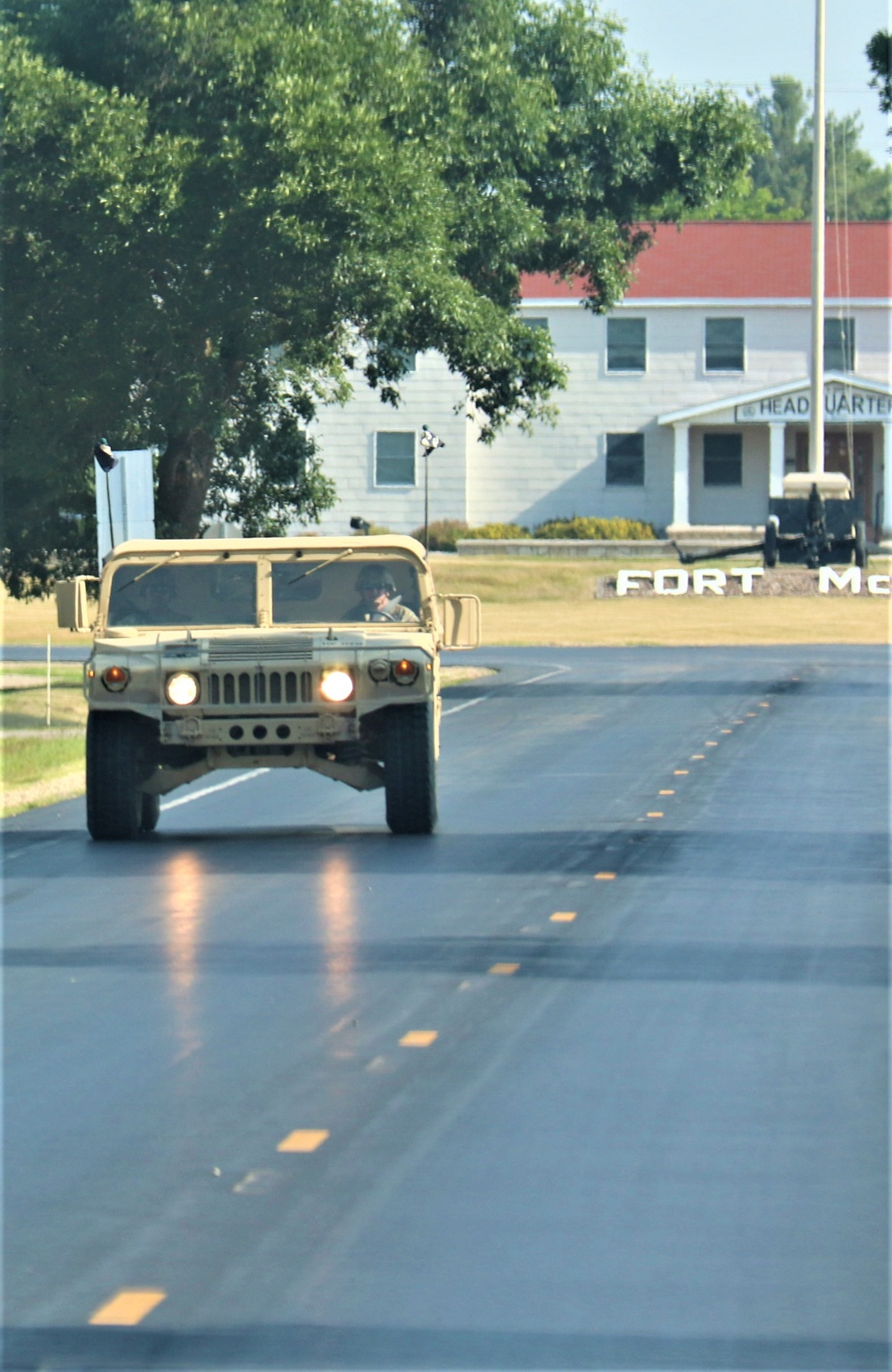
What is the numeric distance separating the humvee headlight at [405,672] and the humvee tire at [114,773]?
175 centimetres

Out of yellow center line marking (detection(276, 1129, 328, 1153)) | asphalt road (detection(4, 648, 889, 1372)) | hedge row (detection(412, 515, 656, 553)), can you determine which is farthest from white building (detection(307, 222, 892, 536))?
yellow center line marking (detection(276, 1129, 328, 1153))

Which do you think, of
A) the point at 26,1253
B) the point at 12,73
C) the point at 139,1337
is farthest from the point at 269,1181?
the point at 12,73

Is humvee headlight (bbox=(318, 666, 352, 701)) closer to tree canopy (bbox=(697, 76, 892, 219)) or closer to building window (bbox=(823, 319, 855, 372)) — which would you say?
building window (bbox=(823, 319, 855, 372))

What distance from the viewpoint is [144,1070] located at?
8.21m

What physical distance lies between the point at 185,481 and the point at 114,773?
13728mm

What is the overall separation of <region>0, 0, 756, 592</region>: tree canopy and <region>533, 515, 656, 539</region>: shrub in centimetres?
2730

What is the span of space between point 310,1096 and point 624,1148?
1260 millimetres

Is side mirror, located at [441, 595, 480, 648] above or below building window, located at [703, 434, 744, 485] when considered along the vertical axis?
below

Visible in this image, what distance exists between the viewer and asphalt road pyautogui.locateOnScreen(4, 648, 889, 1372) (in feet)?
→ 18.2

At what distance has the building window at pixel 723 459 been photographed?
5969 cm

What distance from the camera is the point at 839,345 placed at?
197 feet

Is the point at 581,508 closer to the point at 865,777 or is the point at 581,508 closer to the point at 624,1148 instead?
the point at 865,777

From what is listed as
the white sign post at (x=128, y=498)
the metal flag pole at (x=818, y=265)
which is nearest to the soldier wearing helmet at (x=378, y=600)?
the white sign post at (x=128, y=498)

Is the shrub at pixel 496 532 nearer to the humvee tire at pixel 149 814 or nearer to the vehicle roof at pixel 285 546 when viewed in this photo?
the vehicle roof at pixel 285 546
